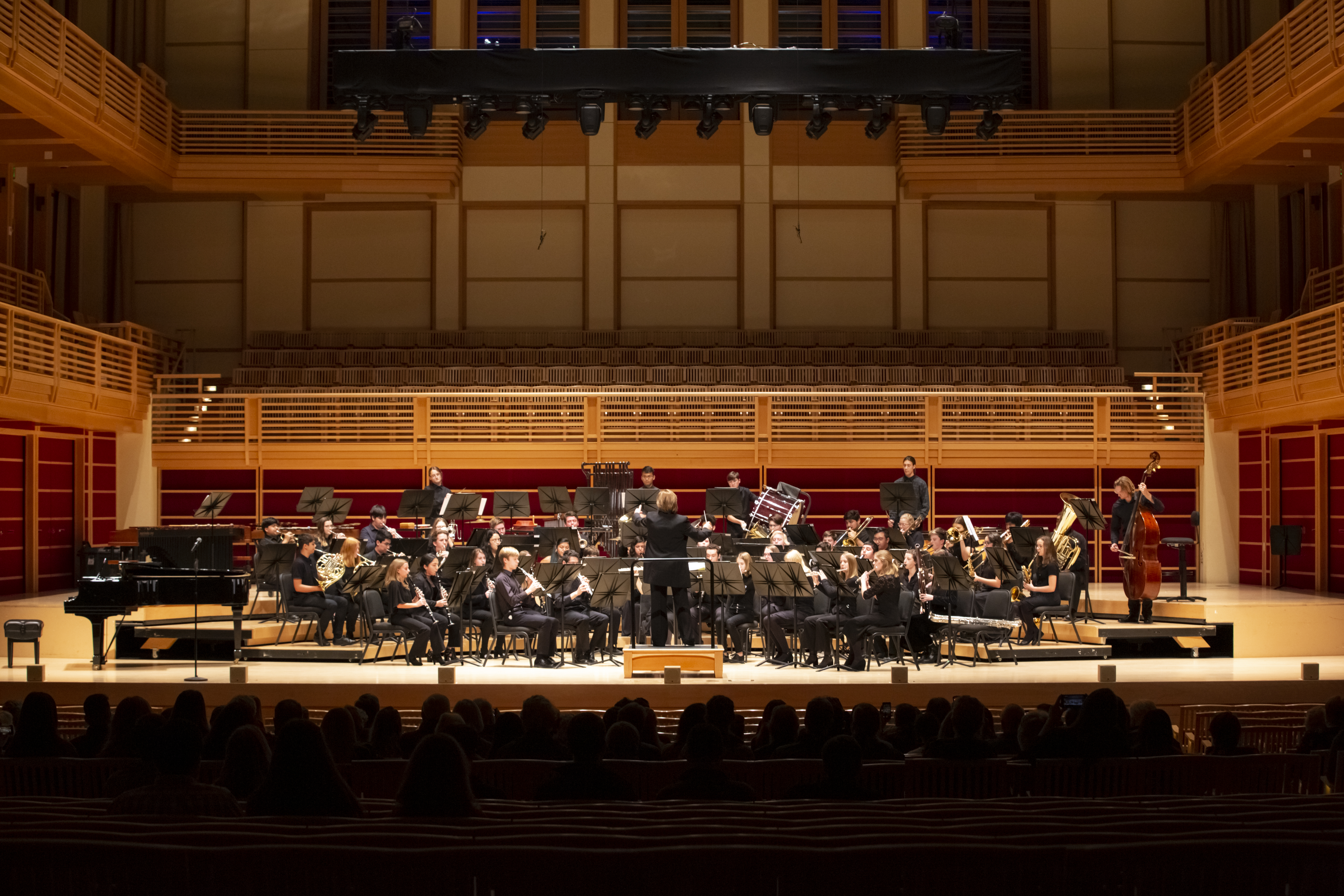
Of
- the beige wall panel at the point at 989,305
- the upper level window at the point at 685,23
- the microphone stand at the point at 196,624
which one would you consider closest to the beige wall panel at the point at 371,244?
the upper level window at the point at 685,23

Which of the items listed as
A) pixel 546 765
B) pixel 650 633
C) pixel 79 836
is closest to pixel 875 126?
pixel 650 633

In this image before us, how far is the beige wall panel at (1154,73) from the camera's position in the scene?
19406 millimetres

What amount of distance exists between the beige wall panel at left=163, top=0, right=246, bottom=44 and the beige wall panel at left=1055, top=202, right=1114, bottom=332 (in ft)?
44.9

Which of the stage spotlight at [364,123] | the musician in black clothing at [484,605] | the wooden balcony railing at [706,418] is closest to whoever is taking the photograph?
the musician in black clothing at [484,605]

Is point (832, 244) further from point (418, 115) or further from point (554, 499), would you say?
point (554, 499)

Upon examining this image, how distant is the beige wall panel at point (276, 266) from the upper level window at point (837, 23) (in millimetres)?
8867

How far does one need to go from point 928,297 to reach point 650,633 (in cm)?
1069

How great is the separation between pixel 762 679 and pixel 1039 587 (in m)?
3.54

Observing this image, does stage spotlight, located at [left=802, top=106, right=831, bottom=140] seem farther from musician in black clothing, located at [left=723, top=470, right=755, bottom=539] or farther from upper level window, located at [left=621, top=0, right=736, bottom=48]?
upper level window, located at [left=621, top=0, right=736, bottom=48]

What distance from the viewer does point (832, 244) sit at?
1939cm

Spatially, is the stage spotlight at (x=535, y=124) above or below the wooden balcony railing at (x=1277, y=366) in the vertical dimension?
above

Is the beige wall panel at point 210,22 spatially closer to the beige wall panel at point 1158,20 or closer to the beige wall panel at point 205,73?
the beige wall panel at point 205,73

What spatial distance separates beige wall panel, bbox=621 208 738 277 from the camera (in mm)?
19375

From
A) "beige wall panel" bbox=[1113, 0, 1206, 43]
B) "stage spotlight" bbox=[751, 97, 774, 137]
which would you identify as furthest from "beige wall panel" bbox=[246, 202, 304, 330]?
"beige wall panel" bbox=[1113, 0, 1206, 43]
